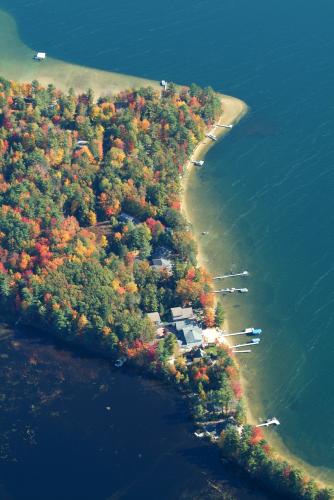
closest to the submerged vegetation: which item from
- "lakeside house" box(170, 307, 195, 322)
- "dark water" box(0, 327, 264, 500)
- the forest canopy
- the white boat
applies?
the forest canopy

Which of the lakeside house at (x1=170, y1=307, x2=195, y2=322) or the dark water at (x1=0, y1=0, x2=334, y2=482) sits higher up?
the dark water at (x1=0, y1=0, x2=334, y2=482)

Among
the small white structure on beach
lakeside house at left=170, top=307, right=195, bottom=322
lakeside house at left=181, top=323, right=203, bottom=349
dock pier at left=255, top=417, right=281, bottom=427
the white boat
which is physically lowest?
the white boat

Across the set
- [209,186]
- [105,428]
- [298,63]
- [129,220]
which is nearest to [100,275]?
[129,220]

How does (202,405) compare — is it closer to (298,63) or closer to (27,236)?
(27,236)

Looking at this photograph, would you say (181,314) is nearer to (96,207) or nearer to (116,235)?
(116,235)

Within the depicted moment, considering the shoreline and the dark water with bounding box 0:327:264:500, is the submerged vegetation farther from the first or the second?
the dark water with bounding box 0:327:264:500

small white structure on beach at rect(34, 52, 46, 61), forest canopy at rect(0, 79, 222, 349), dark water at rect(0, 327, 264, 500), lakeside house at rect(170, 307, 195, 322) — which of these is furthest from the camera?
small white structure on beach at rect(34, 52, 46, 61)

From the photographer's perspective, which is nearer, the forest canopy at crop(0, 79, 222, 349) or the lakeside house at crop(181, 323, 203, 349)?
the lakeside house at crop(181, 323, 203, 349)

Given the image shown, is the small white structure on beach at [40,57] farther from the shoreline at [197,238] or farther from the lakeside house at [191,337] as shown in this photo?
the lakeside house at [191,337]

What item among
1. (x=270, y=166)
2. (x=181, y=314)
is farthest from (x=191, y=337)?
(x=270, y=166)
